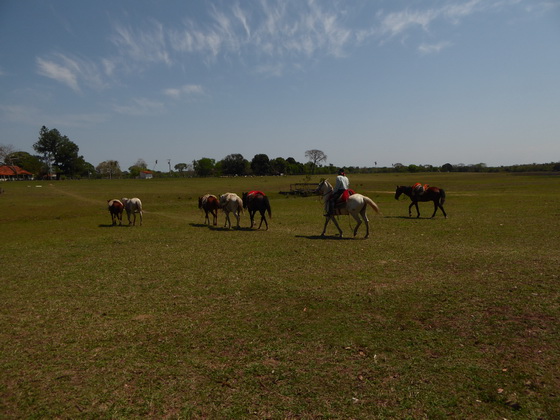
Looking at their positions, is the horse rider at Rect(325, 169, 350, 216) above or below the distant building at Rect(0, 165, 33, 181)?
below

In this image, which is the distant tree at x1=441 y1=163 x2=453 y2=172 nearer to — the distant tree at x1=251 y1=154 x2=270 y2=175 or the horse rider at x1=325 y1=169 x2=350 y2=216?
the distant tree at x1=251 y1=154 x2=270 y2=175

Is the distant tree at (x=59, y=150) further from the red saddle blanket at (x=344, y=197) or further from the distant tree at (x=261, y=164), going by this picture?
the red saddle blanket at (x=344, y=197)

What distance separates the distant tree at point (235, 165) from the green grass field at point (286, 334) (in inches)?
5576

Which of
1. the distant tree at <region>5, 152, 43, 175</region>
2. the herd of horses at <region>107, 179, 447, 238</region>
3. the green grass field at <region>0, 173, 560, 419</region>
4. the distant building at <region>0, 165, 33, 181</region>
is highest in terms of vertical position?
the distant tree at <region>5, 152, 43, 175</region>

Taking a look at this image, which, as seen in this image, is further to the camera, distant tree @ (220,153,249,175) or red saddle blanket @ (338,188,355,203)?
distant tree @ (220,153,249,175)

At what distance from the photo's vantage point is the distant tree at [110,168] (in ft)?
523

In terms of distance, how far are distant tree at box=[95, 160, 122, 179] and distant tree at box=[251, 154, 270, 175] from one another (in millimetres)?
69552

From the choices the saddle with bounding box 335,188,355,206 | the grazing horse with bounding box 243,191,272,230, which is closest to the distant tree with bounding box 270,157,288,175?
the grazing horse with bounding box 243,191,272,230

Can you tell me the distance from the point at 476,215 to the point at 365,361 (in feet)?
64.1

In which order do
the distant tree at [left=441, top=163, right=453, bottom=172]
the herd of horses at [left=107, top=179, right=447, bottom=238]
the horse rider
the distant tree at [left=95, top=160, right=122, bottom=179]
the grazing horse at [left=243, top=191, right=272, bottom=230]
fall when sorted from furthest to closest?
the distant tree at [left=441, top=163, right=453, bottom=172], the distant tree at [left=95, top=160, right=122, bottom=179], the grazing horse at [left=243, top=191, right=272, bottom=230], the horse rider, the herd of horses at [left=107, top=179, right=447, bottom=238]

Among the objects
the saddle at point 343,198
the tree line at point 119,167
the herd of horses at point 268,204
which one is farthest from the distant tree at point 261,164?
the saddle at point 343,198

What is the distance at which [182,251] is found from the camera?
12.8 metres

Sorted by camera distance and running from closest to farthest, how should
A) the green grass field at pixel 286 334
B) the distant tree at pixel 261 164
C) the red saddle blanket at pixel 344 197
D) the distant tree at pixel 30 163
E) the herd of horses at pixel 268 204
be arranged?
1. the green grass field at pixel 286 334
2. the herd of horses at pixel 268 204
3. the red saddle blanket at pixel 344 197
4. the distant tree at pixel 30 163
5. the distant tree at pixel 261 164

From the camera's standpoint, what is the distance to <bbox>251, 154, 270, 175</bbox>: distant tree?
14650 cm
